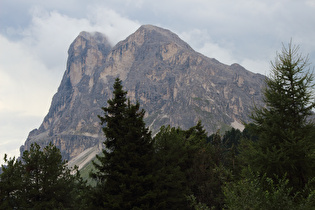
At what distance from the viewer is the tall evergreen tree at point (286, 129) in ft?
50.1

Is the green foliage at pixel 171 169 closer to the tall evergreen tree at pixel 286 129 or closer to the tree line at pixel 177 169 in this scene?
the tree line at pixel 177 169

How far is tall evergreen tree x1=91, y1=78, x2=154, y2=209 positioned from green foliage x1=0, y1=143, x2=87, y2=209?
321 cm

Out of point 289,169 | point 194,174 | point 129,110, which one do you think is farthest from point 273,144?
point 194,174

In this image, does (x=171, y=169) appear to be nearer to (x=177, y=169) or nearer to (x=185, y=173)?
(x=177, y=169)

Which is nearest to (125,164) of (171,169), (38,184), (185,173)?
(171,169)

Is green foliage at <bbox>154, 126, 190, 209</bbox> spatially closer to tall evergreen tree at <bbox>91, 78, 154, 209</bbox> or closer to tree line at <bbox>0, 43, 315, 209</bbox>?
tree line at <bbox>0, 43, 315, 209</bbox>

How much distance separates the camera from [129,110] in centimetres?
2131

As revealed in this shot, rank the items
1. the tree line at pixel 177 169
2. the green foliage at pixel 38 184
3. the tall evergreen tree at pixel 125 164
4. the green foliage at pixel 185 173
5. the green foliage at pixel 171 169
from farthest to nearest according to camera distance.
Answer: the green foliage at pixel 185 173 < the green foliage at pixel 171 169 < the green foliage at pixel 38 184 < the tall evergreen tree at pixel 125 164 < the tree line at pixel 177 169

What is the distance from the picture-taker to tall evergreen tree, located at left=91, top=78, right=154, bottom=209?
61.6 ft

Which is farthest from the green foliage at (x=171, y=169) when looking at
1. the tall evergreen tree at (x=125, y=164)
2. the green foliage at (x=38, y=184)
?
the green foliage at (x=38, y=184)

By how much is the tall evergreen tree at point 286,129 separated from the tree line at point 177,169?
0.06m

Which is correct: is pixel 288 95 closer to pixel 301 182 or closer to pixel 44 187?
pixel 301 182

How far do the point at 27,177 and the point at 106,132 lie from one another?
9094 mm

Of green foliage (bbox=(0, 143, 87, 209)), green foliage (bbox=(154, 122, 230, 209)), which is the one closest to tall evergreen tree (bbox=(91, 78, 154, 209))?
green foliage (bbox=(0, 143, 87, 209))
